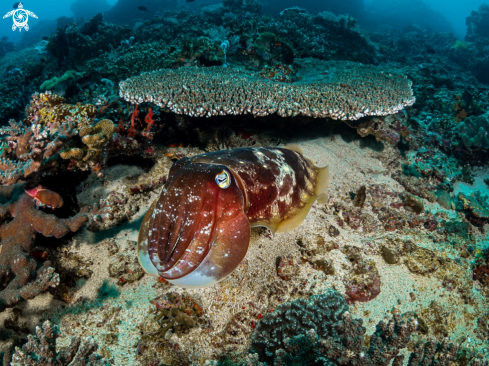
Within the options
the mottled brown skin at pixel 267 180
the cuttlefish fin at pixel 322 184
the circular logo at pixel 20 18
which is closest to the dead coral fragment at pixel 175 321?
the mottled brown skin at pixel 267 180

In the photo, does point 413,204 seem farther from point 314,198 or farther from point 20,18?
point 20,18

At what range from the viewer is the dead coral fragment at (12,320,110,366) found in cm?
215

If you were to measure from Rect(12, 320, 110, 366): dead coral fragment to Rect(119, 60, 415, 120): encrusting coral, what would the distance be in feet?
12.6

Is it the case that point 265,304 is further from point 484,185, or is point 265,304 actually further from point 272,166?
point 484,185

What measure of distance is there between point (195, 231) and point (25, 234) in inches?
101


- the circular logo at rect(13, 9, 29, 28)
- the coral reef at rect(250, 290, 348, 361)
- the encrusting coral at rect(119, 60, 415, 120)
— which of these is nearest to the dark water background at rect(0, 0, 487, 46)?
the circular logo at rect(13, 9, 29, 28)

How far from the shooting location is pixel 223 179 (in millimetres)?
2053

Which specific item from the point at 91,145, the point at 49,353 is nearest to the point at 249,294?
the point at 49,353

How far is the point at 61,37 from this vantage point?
38.6 ft

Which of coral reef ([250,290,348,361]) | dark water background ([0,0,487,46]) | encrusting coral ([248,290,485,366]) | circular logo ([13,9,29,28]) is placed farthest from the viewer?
dark water background ([0,0,487,46])

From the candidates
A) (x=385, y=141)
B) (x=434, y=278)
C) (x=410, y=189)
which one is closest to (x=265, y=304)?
(x=434, y=278)

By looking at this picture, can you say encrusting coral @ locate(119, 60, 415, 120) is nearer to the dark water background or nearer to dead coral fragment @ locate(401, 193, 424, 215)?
dead coral fragment @ locate(401, 193, 424, 215)

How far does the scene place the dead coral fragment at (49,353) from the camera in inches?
84.6

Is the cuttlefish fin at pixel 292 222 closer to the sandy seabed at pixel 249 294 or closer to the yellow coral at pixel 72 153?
the sandy seabed at pixel 249 294
